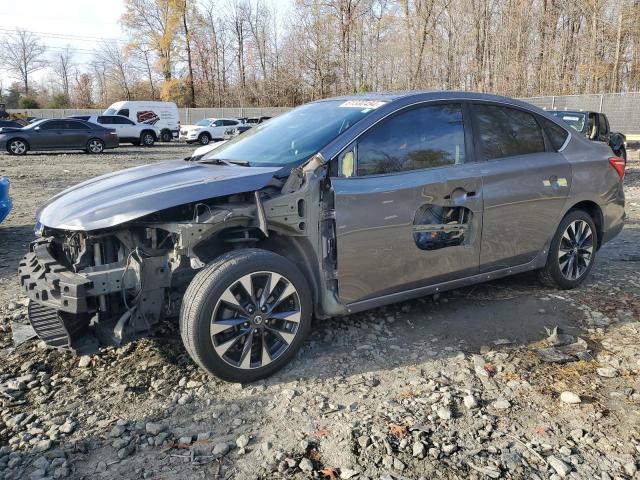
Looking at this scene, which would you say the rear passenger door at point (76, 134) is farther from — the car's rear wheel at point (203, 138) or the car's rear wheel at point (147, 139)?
the car's rear wheel at point (203, 138)

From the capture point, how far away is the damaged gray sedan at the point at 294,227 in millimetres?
3131

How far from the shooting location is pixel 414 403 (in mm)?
3125

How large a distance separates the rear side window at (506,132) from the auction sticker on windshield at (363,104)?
2.87 ft

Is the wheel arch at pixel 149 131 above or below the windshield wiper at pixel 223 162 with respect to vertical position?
above

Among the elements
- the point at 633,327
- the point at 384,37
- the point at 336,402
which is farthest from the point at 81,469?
the point at 384,37

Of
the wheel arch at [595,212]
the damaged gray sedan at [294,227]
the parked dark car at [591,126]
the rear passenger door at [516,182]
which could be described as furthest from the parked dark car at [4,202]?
the parked dark car at [591,126]

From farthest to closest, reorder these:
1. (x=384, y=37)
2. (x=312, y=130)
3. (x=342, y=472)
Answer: (x=384, y=37) → (x=312, y=130) → (x=342, y=472)

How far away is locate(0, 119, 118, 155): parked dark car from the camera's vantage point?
19.7 meters

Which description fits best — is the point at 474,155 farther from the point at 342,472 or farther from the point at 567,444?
the point at 342,472

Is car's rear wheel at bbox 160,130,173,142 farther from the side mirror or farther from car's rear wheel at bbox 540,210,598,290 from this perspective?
the side mirror

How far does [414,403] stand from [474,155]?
6.53 feet

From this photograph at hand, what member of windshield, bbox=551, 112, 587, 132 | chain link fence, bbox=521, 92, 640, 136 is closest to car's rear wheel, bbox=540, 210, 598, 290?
windshield, bbox=551, 112, 587, 132

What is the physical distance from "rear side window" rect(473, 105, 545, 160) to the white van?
2755cm

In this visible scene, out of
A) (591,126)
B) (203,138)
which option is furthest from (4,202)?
(203,138)
